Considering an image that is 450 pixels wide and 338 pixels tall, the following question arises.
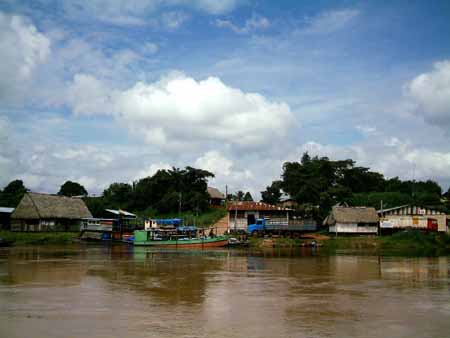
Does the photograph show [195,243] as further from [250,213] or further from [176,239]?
[250,213]

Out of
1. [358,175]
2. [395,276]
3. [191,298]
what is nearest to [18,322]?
[191,298]

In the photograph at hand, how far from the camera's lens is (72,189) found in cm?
8562

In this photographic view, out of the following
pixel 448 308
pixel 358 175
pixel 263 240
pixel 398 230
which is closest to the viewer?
pixel 448 308

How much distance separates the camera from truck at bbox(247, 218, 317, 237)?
5131cm

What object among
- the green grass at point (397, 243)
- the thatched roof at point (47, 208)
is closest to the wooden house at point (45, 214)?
the thatched roof at point (47, 208)

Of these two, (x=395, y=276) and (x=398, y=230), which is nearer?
(x=395, y=276)

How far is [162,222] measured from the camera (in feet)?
169

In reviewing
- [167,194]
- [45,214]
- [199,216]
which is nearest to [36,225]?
[45,214]

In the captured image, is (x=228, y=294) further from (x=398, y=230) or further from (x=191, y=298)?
(x=398, y=230)

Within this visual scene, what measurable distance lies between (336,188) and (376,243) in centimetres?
1486

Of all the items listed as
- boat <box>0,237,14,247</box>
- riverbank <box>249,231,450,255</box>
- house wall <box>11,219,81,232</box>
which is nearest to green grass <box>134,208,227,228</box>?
riverbank <box>249,231,450,255</box>

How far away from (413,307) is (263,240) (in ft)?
107

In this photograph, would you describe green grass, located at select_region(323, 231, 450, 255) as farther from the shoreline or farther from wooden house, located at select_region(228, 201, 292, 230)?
wooden house, located at select_region(228, 201, 292, 230)

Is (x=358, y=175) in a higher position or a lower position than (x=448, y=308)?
higher
